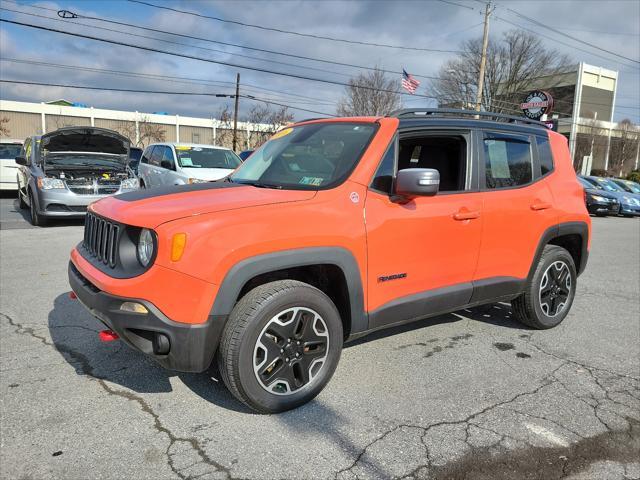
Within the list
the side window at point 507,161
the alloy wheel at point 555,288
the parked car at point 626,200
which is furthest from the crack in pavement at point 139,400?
the parked car at point 626,200

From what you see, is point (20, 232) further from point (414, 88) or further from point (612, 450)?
point (414, 88)

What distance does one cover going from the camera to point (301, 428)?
2848mm

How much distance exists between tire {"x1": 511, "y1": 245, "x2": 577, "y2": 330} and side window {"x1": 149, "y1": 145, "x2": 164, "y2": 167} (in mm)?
9912

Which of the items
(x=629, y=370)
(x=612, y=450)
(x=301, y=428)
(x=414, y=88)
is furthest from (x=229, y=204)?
(x=414, y=88)

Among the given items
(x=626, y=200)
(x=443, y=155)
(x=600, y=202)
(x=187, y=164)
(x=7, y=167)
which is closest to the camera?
(x=443, y=155)

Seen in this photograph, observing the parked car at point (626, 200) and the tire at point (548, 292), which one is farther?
the parked car at point (626, 200)

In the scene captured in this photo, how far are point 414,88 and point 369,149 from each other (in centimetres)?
2377

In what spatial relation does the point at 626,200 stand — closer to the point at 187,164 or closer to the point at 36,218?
the point at 187,164

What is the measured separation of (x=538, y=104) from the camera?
70.9ft

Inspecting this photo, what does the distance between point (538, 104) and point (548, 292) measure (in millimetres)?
19755

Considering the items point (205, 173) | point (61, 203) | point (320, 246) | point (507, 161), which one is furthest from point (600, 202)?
point (320, 246)

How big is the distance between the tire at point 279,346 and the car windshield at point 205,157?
885 cm

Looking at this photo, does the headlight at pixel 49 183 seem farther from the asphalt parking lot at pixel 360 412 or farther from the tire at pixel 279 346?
the tire at pixel 279 346

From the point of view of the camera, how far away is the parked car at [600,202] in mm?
18391
